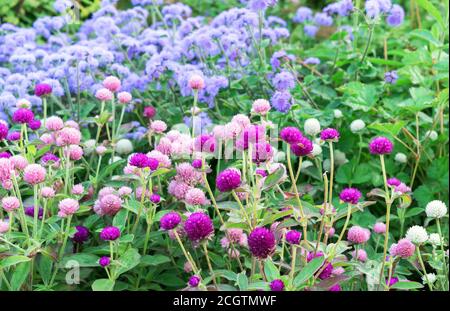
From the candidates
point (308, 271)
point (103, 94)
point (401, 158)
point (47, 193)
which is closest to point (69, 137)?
point (47, 193)

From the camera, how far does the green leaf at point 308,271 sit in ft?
5.41

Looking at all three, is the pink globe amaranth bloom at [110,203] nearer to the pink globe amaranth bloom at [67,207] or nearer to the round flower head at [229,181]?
the pink globe amaranth bloom at [67,207]

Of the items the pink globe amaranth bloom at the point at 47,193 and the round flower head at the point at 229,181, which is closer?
the round flower head at the point at 229,181

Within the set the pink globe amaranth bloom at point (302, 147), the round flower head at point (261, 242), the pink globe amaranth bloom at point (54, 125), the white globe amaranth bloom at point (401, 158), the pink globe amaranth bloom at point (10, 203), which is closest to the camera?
the round flower head at point (261, 242)

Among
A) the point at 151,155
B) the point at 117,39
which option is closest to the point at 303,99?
the point at 117,39

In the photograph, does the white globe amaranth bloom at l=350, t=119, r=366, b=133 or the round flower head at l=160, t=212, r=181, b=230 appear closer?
the round flower head at l=160, t=212, r=181, b=230

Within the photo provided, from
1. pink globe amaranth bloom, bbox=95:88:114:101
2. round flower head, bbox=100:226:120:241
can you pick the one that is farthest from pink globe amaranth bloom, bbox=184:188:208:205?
pink globe amaranth bloom, bbox=95:88:114:101

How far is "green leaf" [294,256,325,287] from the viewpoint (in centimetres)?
165

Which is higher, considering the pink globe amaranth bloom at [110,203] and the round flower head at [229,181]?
the round flower head at [229,181]

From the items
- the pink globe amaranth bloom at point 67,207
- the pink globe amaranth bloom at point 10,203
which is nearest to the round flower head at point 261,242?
the pink globe amaranth bloom at point 67,207

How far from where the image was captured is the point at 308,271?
166 cm

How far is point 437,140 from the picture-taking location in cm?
303

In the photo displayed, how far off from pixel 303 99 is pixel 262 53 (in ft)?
0.96

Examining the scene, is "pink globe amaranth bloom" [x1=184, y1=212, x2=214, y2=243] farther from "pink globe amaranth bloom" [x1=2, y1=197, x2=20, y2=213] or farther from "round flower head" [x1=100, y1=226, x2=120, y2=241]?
"pink globe amaranth bloom" [x1=2, y1=197, x2=20, y2=213]
